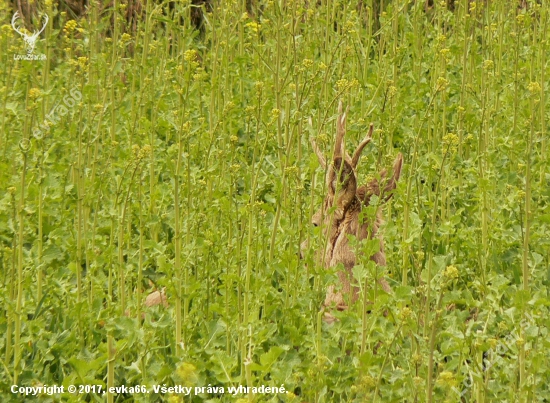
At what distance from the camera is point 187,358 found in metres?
2.95

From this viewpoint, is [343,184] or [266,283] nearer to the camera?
[266,283]

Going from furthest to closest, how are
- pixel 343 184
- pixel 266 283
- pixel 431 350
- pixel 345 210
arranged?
pixel 345 210, pixel 343 184, pixel 266 283, pixel 431 350

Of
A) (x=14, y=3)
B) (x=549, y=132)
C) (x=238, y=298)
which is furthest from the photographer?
(x=14, y=3)

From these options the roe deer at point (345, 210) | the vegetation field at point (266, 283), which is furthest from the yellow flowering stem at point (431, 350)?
the roe deer at point (345, 210)

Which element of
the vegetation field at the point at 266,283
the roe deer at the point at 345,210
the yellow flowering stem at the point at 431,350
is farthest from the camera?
the roe deer at the point at 345,210

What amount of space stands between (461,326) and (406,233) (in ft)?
2.91

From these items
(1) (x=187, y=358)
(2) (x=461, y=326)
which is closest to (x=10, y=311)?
(1) (x=187, y=358)

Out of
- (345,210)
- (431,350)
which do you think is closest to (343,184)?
(345,210)

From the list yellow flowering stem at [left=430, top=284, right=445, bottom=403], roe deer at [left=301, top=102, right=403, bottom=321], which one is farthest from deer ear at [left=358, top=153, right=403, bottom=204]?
yellow flowering stem at [left=430, top=284, right=445, bottom=403]

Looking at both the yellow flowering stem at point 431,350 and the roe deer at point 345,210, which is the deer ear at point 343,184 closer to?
the roe deer at point 345,210

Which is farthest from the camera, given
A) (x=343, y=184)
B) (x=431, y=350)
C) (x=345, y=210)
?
(x=345, y=210)

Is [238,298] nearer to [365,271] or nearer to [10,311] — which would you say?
[365,271]

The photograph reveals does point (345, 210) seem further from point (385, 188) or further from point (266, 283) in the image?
point (266, 283)

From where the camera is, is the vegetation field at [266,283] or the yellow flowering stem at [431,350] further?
the vegetation field at [266,283]
